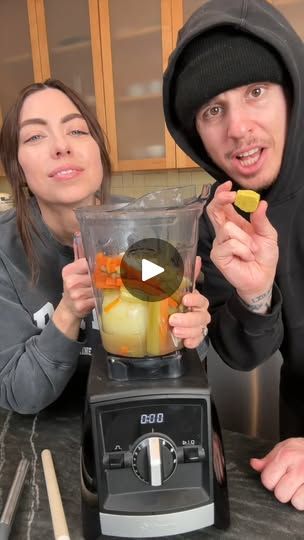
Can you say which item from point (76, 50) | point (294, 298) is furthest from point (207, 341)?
point (76, 50)

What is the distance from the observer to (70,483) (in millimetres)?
625

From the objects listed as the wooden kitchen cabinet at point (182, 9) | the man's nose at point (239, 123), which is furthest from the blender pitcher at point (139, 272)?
the wooden kitchen cabinet at point (182, 9)

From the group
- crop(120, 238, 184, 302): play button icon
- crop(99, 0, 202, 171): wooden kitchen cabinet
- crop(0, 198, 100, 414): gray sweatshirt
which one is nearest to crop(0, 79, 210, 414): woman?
crop(0, 198, 100, 414): gray sweatshirt

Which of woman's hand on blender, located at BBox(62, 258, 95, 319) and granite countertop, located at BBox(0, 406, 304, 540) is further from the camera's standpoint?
woman's hand on blender, located at BBox(62, 258, 95, 319)

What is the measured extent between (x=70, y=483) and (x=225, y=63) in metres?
0.67

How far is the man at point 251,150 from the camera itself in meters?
0.64

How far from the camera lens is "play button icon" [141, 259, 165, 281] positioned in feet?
1.69

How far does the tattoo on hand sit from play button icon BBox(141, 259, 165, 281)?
221mm

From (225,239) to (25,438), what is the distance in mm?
455

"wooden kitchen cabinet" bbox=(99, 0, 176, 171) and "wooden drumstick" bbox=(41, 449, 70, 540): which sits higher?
"wooden kitchen cabinet" bbox=(99, 0, 176, 171)

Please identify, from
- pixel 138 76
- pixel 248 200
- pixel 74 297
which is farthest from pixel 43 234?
pixel 138 76

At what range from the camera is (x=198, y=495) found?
0.52 m

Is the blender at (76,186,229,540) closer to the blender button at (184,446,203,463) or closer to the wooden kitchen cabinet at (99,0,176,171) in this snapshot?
the blender button at (184,446,203,463)

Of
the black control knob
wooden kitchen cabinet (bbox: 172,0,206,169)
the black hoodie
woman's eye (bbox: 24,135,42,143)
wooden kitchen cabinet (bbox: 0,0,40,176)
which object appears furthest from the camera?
wooden kitchen cabinet (bbox: 0,0,40,176)
